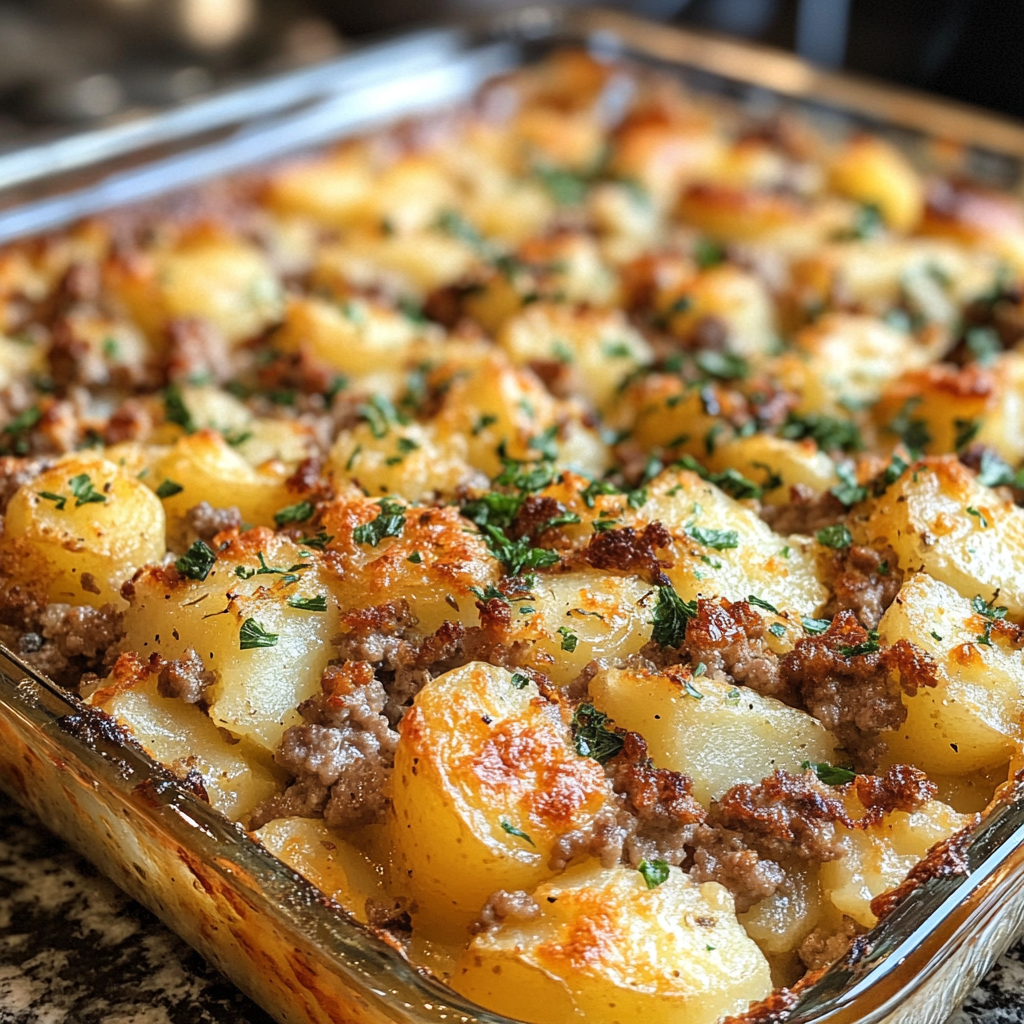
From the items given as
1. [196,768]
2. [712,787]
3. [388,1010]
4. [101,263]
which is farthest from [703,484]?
[101,263]

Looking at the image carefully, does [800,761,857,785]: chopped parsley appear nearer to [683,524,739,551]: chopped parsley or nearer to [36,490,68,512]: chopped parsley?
[683,524,739,551]: chopped parsley

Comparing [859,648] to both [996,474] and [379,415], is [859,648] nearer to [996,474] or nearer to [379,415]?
[996,474]

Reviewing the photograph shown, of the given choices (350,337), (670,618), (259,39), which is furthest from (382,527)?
(259,39)

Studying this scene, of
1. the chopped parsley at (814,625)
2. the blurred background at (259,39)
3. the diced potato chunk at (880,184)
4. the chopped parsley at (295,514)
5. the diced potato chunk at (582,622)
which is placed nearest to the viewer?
the diced potato chunk at (582,622)

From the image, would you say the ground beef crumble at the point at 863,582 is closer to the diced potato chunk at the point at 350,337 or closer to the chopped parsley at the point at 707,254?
the diced potato chunk at the point at 350,337

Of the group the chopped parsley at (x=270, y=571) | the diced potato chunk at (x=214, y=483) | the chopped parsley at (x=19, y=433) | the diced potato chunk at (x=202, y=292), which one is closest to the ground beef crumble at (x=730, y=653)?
the chopped parsley at (x=270, y=571)

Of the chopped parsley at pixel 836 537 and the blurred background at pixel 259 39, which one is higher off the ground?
the blurred background at pixel 259 39

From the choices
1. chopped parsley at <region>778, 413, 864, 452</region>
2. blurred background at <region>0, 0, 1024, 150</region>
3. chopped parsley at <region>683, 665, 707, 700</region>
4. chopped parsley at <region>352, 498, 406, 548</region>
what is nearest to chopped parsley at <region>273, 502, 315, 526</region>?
chopped parsley at <region>352, 498, 406, 548</region>
